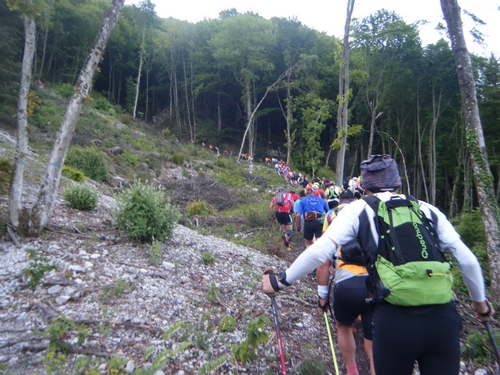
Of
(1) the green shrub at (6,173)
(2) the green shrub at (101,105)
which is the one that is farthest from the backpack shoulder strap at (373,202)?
(2) the green shrub at (101,105)

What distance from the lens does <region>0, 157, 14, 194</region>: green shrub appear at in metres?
5.92

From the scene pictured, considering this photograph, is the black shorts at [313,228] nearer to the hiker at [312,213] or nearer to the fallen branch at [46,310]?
the hiker at [312,213]

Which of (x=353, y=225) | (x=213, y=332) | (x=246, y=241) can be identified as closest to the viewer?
(x=353, y=225)

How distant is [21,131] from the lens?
584 centimetres

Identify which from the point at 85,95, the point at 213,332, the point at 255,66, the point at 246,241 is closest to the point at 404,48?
the point at 255,66

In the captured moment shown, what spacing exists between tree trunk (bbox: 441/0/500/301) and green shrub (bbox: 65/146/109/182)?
12.3 metres

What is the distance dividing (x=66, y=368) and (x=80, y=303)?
3.86 ft

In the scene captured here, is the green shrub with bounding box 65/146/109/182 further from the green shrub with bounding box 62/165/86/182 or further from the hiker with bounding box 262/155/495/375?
the hiker with bounding box 262/155/495/375

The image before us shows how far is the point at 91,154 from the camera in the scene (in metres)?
13.9

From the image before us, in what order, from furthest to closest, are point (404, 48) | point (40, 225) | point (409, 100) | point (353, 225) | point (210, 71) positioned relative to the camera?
1. point (210, 71)
2. point (409, 100)
3. point (404, 48)
4. point (40, 225)
5. point (353, 225)

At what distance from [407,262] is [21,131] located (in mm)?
6250

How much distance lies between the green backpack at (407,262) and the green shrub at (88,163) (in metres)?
13.2

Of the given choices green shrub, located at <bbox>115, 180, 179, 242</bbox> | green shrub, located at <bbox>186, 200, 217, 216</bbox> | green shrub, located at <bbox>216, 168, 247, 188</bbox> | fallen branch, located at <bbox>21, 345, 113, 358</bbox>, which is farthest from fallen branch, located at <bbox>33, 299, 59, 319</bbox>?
green shrub, located at <bbox>216, 168, 247, 188</bbox>

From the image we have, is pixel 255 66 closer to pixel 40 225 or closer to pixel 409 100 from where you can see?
pixel 409 100
